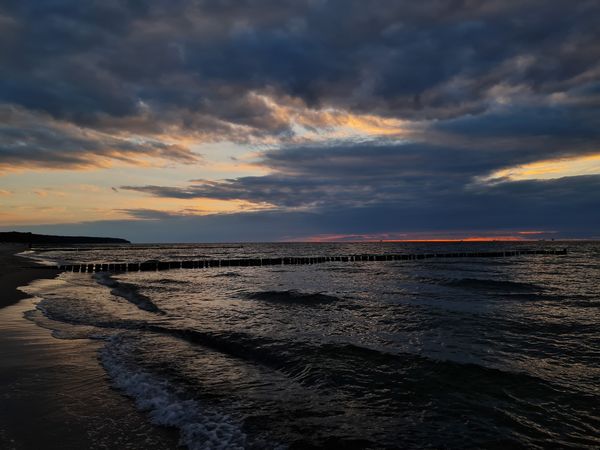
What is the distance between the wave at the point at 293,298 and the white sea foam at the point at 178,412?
1165cm

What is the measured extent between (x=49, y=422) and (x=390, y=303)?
15.3m

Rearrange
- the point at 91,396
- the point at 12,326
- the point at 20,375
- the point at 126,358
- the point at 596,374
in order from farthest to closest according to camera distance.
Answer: the point at 12,326 < the point at 126,358 < the point at 596,374 < the point at 20,375 < the point at 91,396

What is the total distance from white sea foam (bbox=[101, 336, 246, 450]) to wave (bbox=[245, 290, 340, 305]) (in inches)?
459

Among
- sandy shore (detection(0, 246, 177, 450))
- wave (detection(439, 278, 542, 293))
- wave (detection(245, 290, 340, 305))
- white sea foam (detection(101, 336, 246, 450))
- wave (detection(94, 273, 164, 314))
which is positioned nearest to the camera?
sandy shore (detection(0, 246, 177, 450))

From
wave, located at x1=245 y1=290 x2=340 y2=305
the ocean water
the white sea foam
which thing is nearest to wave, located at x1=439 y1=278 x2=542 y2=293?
the ocean water

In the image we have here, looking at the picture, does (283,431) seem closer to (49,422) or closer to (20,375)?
(49,422)

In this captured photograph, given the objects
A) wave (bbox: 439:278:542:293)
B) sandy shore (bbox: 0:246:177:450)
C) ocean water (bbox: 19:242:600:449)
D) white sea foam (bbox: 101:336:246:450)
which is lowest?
wave (bbox: 439:278:542:293)

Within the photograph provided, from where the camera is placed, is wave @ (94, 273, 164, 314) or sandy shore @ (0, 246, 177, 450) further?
wave @ (94, 273, 164, 314)

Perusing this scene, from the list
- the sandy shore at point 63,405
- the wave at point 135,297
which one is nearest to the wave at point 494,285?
the wave at point 135,297

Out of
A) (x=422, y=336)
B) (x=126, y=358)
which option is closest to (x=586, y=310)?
(x=422, y=336)

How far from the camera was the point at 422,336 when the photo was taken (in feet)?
40.3

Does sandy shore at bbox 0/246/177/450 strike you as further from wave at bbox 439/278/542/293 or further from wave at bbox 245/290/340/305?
wave at bbox 439/278/542/293

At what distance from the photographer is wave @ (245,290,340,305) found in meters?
20.1

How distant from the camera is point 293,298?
69.4ft
